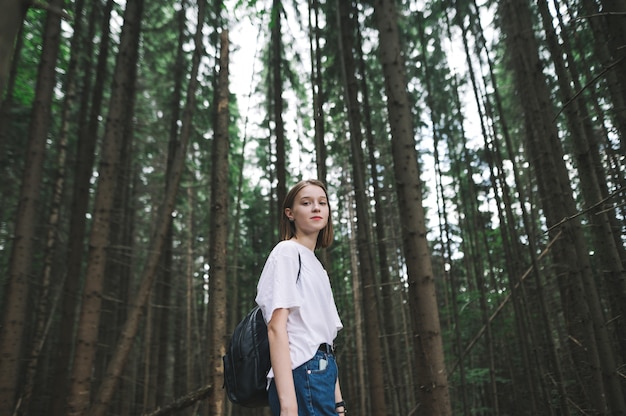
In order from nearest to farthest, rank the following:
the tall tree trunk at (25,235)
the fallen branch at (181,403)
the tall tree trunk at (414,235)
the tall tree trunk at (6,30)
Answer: the tall tree trunk at (6,30) → the tall tree trunk at (414,235) → the fallen branch at (181,403) → the tall tree trunk at (25,235)

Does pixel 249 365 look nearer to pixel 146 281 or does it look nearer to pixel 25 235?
pixel 146 281

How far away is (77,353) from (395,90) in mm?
4423

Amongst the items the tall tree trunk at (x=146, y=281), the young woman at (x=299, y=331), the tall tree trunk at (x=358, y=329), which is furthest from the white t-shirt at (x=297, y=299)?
the tall tree trunk at (x=358, y=329)

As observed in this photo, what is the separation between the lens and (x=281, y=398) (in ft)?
4.86

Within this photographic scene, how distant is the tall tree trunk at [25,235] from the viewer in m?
5.08

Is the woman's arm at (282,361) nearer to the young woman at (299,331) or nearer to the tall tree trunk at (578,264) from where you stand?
the young woman at (299,331)

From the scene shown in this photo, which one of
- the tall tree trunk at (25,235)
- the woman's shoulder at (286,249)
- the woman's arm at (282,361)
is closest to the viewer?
the woman's arm at (282,361)

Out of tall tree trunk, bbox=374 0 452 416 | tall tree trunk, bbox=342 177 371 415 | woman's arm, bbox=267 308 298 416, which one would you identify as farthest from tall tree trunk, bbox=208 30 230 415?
tall tree trunk, bbox=342 177 371 415

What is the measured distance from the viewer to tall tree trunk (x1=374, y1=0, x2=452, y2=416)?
3477mm

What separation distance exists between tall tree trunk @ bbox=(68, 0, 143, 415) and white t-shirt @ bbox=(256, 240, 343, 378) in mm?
3949

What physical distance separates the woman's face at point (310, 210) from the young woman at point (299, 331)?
0.12m

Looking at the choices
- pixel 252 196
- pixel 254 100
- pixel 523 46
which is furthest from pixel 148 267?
pixel 252 196

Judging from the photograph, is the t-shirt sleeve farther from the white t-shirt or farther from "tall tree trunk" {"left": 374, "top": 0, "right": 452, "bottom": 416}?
"tall tree trunk" {"left": 374, "top": 0, "right": 452, "bottom": 416}

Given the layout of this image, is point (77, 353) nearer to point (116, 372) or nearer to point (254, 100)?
point (116, 372)
